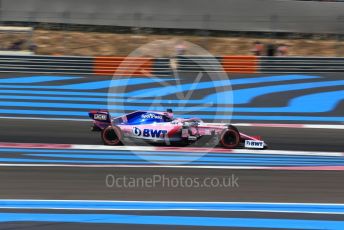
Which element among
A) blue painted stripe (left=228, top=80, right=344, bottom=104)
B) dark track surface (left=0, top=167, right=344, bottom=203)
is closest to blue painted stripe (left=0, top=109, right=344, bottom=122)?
blue painted stripe (left=228, top=80, right=344, bottom=104)

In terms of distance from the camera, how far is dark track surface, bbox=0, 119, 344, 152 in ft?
34.9

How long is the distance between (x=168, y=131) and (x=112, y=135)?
42.7 inches

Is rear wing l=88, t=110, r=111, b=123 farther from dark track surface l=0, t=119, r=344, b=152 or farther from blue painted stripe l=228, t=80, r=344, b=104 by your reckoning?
blue painted stripe l=228, t=80, r=344, b=104

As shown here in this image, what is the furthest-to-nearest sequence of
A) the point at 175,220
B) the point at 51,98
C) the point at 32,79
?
the point at 32,79 < the point at 51,98 < the point at 175,220

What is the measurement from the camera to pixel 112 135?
1012 centimetres

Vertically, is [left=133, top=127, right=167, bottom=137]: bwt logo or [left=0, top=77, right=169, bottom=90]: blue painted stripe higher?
[left=0, top=77, right=169, bottom=90]: blue painted stripe

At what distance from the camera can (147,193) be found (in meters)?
6.97

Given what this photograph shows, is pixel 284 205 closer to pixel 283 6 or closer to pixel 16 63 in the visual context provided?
pixel 16 63

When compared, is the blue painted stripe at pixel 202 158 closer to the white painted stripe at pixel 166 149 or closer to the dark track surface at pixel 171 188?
the white painted stripe at pixel 166 149

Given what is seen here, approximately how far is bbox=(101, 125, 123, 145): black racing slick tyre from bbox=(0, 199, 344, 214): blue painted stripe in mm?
3585

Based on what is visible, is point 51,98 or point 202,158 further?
point 51,98

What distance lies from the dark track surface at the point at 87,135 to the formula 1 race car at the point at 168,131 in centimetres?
61

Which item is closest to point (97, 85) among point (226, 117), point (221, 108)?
point (221, 108)

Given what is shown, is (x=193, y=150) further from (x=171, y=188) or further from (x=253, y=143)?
(x=171, y=188)
